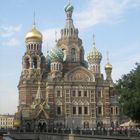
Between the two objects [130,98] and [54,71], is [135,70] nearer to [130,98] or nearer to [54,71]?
[130,98]

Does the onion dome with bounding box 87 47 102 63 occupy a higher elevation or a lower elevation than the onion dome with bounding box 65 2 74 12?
lower

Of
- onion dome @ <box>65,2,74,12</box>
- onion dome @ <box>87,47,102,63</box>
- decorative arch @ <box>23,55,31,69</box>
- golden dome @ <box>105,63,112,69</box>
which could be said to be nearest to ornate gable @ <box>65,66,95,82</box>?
onion dome @ <box>87,47,102,63</box>

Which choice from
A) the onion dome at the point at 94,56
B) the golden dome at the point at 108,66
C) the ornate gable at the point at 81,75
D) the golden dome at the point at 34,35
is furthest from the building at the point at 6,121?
the ornate gable at the point at 81,75

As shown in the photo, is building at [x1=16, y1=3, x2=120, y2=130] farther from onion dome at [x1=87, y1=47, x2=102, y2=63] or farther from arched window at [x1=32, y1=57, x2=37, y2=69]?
onion dome at [x1=87, y1=47, x2=102, y2=63]

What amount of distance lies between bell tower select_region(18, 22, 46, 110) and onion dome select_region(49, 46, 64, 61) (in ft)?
6.49

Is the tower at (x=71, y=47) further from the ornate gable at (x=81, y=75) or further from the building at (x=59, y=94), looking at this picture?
the ornate gable at (x=81, y=75)

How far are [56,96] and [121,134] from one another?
41.5m

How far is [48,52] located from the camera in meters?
83.9

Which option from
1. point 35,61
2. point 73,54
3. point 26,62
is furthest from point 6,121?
Result: point 35,61

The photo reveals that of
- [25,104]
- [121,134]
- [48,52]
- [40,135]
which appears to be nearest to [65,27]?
[48,52]

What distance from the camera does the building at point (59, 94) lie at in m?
71.5

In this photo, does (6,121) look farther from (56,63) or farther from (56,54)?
(56,63)

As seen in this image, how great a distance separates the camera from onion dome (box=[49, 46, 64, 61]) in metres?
77.2

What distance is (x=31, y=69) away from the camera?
76.5 m
